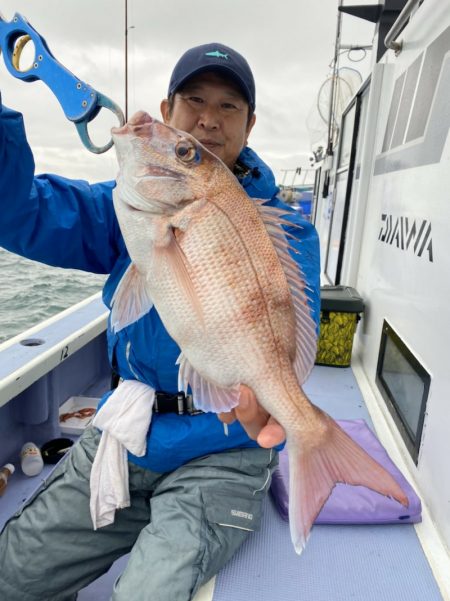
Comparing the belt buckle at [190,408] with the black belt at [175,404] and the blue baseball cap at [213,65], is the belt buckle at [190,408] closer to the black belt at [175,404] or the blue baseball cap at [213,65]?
the black belt at [175,404]

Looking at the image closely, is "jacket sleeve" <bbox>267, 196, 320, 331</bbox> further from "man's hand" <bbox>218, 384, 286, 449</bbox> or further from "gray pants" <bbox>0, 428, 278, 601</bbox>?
"gray pants" <bbox>0, 428, 278, 601</bbox>

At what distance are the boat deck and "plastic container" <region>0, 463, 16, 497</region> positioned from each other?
86 centimetres

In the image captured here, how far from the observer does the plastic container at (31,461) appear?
2.87 m

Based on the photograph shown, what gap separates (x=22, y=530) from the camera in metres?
1.91

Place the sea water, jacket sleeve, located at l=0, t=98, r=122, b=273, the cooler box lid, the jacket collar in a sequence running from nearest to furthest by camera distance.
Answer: jacket sleeve, located at l=0, t=98, r=122, b=273, the jacket collar, the cooler box lid, the sea water

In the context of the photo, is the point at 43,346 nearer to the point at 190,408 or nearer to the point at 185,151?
the point at 190,408

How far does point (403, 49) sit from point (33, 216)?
3.17 meters

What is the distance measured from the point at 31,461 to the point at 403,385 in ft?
8.08

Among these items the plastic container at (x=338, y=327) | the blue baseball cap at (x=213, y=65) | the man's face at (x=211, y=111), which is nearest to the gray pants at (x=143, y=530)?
the man's face at (x=211, y=111)

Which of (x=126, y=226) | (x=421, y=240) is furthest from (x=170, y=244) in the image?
(x=421, y=240)

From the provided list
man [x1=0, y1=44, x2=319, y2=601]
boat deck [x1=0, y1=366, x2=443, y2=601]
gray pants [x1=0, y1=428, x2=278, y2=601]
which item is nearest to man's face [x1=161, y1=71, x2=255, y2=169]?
man [x1=0, y1=44, x2=319, y2=601]

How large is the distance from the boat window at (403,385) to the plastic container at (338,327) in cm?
52

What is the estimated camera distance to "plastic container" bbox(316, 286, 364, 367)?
396 centimetres

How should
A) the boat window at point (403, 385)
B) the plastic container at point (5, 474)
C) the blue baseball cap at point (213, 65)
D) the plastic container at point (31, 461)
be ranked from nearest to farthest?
the blue baseball cap at point (213, 65) < the boat window at point (403, 385) < the plastic container at point (5, 474) < the plastic container at point (31, 461)
